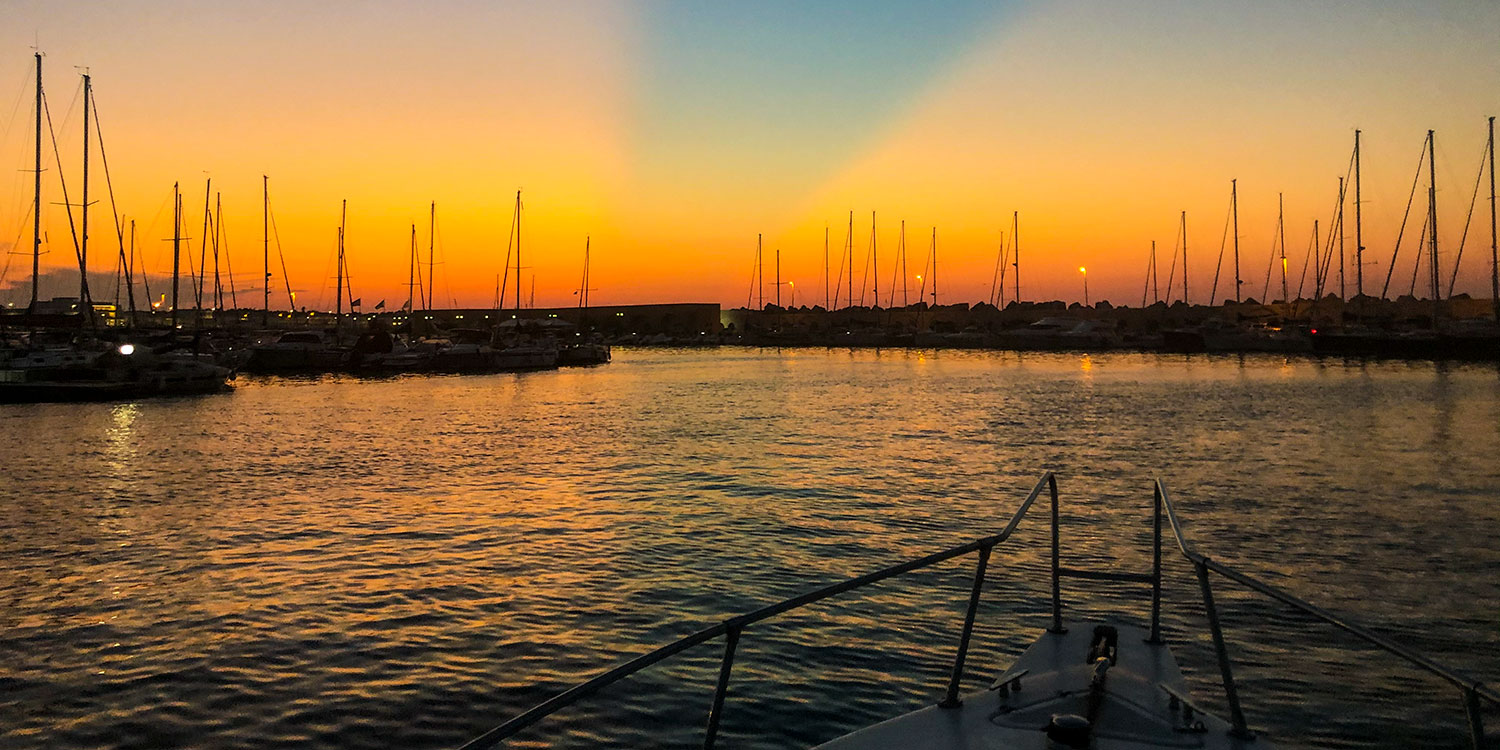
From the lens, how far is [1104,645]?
716cm

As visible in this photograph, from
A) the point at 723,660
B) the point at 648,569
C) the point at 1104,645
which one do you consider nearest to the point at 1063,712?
the point at 1104,645

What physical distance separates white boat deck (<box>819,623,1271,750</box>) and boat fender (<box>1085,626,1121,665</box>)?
0.24ft

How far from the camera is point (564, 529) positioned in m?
20.2

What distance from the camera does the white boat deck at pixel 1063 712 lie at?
5637mm

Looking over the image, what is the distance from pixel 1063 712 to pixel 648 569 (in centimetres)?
1091

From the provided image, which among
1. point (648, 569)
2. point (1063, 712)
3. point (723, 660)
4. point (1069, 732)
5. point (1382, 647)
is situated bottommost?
point (648, 569)

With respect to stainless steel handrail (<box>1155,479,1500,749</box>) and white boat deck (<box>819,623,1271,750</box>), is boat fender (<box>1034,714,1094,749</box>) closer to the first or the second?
white boat deck (<box>819,623,1271,750</box>)

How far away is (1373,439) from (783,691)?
1323 inches

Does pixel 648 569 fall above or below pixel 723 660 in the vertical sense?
below

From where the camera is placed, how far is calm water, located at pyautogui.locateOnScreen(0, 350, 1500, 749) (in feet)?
33.7

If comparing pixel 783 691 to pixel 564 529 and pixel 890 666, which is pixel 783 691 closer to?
pixel 890 666

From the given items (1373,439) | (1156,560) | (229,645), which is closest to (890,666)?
(1156,560)

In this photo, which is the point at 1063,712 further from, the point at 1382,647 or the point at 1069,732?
the point at 1382,647

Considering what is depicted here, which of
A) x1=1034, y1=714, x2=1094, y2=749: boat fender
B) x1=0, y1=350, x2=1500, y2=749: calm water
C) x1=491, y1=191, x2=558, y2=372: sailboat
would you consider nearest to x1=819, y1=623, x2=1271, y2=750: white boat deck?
x1=1034, y1=714, x2=1094, y2=749: boat fender
